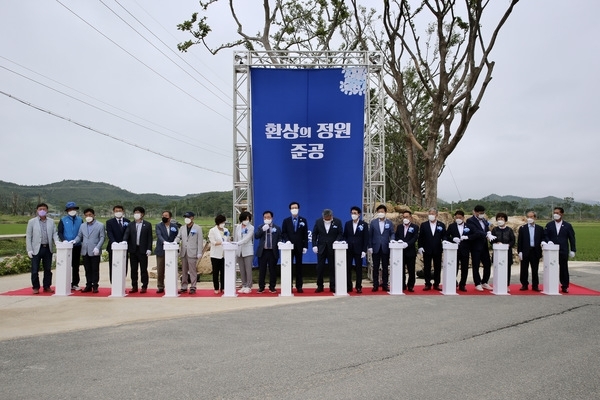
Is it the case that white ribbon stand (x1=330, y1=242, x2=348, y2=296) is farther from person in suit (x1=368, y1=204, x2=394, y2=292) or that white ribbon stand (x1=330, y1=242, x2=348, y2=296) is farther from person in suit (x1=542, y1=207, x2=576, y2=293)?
person in suit (x1=542, y1=207, x2=576, y2=293)

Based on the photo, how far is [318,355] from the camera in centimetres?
517

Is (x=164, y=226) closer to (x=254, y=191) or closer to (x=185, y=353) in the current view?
(x=254, y=191)

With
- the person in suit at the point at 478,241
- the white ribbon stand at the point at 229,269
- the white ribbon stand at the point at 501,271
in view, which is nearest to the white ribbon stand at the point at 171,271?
the white ribbon stand at the point at 229,269

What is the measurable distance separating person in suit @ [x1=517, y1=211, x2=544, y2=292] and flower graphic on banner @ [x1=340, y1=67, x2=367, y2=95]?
15.4 feet

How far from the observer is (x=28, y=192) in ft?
301

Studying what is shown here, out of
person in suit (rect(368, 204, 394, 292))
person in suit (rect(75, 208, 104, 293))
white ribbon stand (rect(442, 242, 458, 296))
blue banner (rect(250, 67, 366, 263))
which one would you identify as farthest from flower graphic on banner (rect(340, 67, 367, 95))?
person in suit (rect(75, 208, 104, 293))

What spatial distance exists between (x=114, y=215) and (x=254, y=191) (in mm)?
3286

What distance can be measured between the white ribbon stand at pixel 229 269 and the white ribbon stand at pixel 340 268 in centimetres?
193

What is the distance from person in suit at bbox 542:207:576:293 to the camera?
9.72m

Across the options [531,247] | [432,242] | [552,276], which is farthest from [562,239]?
[432,242]

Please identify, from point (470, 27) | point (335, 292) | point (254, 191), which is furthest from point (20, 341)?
point (470, 27)

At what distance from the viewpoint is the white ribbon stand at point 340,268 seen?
9.41 meters

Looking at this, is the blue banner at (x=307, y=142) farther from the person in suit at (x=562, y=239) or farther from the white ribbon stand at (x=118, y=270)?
the person in suit at (x=562, y=239)

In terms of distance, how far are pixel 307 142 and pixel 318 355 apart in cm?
711
